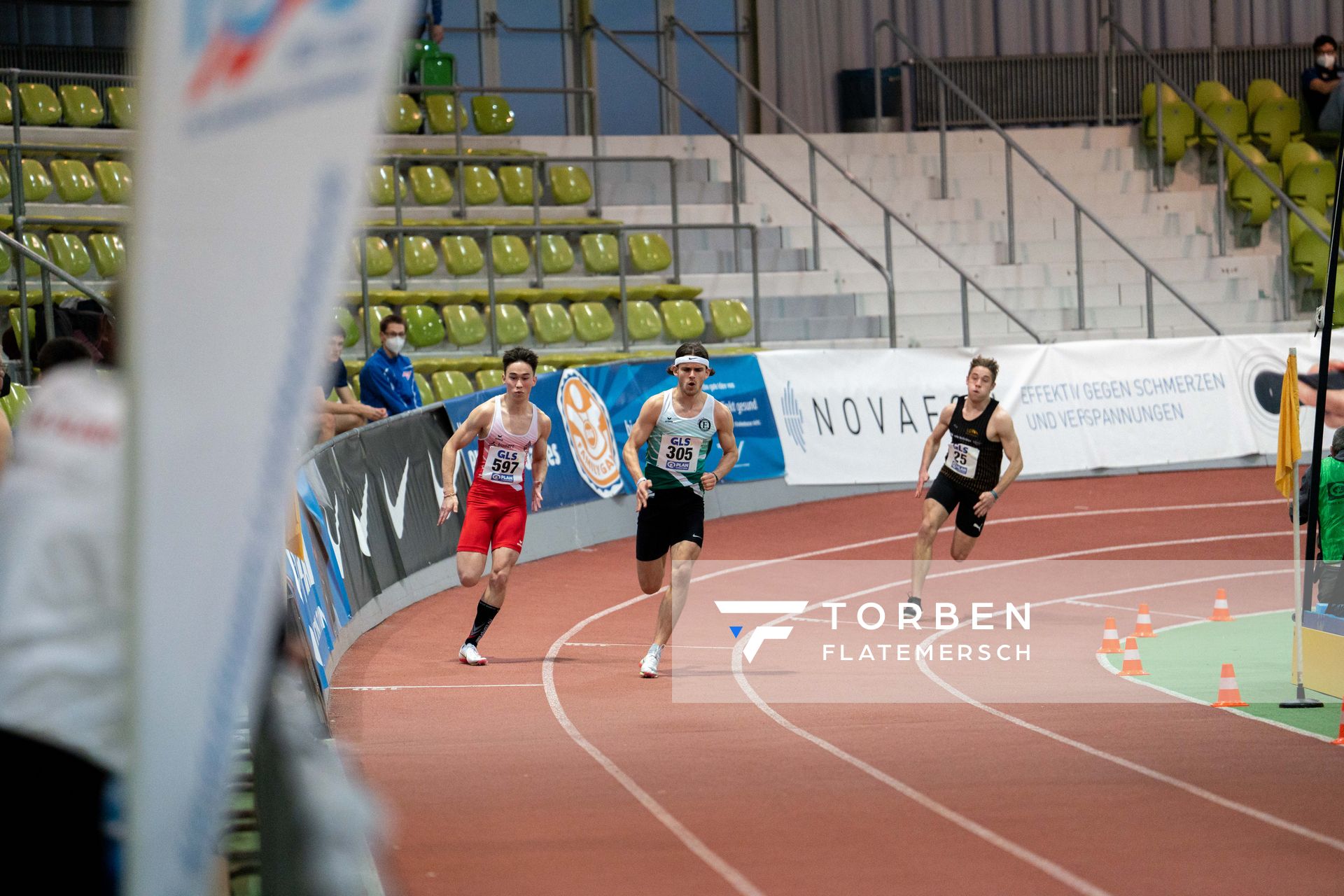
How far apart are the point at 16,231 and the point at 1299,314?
17437 mm

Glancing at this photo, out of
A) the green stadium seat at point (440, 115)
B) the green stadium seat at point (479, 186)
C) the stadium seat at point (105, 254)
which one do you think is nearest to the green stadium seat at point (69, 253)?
the stadium seat at point (105, 254)

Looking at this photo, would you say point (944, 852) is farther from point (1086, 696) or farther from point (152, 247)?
point (152, 247)

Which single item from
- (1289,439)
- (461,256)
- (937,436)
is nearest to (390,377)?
(937,436)

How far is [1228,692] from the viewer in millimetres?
9312

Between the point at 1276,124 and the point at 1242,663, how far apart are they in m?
16.8

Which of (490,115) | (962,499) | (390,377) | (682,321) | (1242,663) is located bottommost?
(1242,663)

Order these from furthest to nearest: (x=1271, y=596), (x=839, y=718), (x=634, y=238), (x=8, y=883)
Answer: (x=634, y=238), (x=1271, y=596), (x=839, y=718), (x=8, y=883)

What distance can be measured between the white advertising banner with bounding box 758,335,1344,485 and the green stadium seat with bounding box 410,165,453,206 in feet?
17.0

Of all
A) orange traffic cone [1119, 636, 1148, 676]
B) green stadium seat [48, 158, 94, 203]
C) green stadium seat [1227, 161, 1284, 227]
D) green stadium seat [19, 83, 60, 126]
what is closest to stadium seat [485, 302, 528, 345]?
green stadium seat [48, 158, 94, 203]

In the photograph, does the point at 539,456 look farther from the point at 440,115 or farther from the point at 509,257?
the point at 440,115

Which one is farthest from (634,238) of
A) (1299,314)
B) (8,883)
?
(8,883)

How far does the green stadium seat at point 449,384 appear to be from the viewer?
55.8 feet

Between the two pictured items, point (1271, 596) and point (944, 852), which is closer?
point (944, 852)

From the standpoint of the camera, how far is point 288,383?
2367mm
